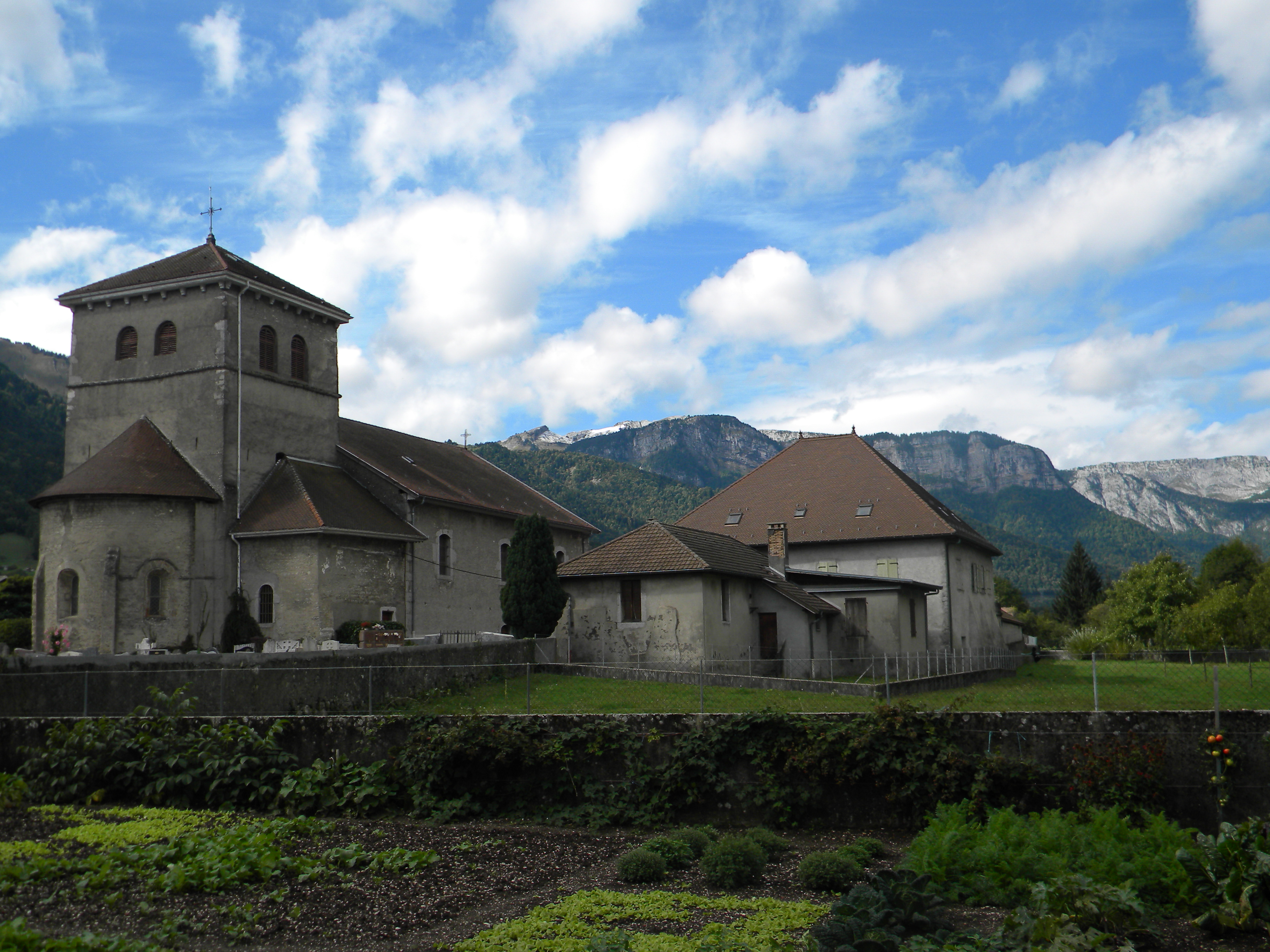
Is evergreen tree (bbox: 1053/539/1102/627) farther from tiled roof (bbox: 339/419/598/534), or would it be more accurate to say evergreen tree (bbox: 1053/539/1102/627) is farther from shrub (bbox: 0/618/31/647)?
shrub (bbox: 0/618/31/647)

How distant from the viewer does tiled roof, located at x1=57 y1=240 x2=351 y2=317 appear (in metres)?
33.5

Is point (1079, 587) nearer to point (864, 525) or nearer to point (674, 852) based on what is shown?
point (864, 525)

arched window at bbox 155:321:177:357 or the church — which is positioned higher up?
arched window at bbox 155:321:177:357

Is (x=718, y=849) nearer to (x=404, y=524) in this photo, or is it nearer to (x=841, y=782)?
(x=841, y=782)

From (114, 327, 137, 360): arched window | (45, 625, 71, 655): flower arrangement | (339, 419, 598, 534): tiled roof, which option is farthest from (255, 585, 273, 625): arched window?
(114, 327, 137, 360): arched window

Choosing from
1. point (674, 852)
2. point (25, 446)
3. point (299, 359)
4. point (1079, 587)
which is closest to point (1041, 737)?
point (674, 852)

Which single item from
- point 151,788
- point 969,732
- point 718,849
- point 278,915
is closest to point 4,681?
point 151,788

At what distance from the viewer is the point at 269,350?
35062mm

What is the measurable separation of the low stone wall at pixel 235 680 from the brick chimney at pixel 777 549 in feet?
48.2

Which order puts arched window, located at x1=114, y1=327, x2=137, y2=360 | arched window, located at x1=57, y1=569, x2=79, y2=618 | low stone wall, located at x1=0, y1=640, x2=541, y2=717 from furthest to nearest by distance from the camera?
arched window, located at x1=114, y1=327, x2=137, y2=360
arched window, located at x1=57, y1=569, x2=79, y2=618
low stone wall, located at x1=0, y1=640, x2=541, y2=717

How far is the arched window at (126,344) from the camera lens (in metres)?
34.3

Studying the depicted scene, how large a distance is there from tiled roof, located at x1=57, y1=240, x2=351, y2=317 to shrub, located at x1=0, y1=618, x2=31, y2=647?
11.1m

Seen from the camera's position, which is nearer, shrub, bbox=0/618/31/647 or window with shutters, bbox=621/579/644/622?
window with shutters, bbox=621/579/644/622

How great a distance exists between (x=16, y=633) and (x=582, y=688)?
20.1 meters
